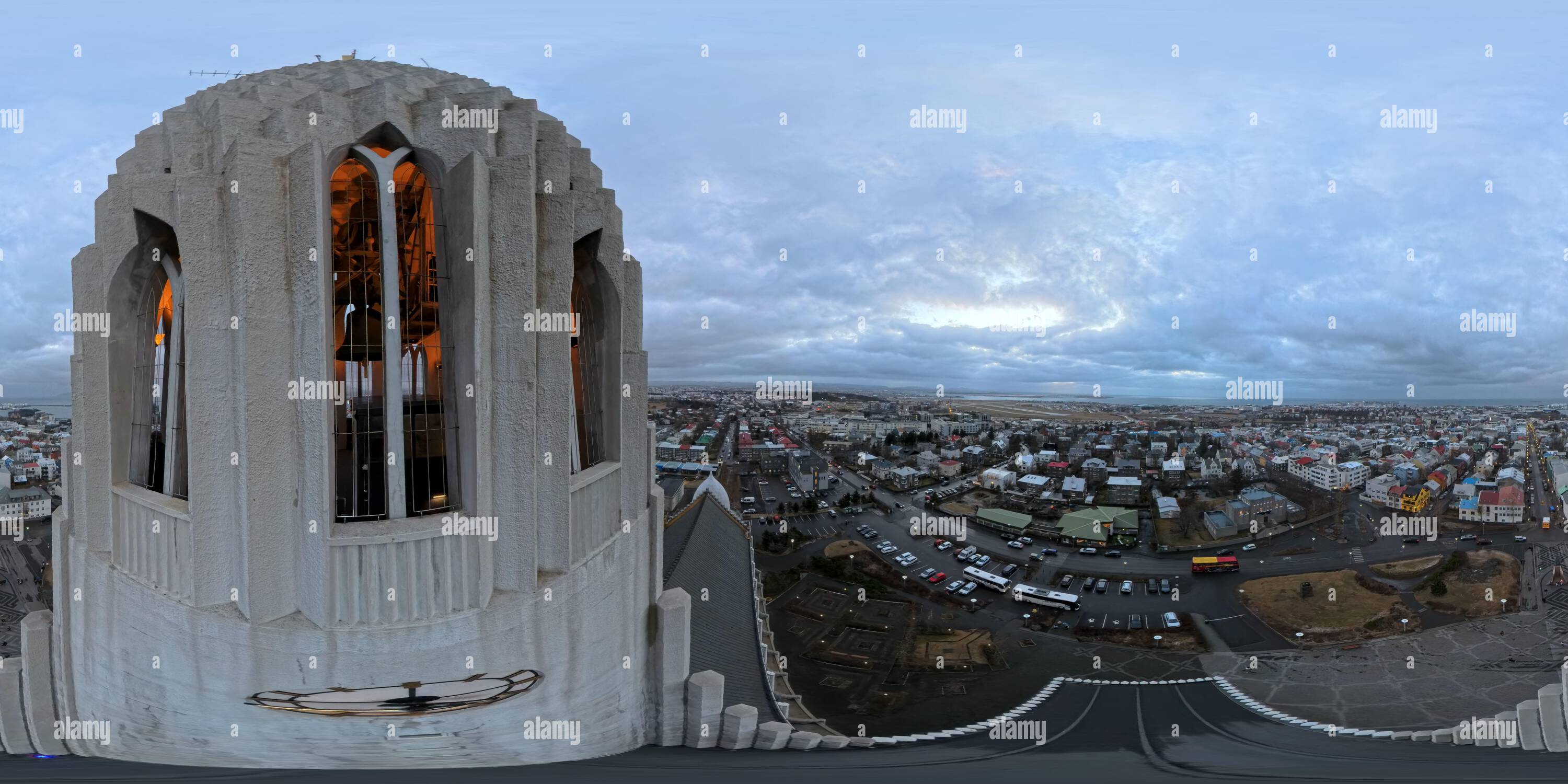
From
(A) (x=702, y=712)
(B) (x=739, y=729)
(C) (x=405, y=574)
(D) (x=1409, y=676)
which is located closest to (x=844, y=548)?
(D) (x=1409, y=676)

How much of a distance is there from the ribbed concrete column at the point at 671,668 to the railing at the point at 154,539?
578cm

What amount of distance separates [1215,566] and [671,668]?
6292 centimetres

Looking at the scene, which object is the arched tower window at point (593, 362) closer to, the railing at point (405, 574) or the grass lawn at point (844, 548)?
the railing at point (405, 574)

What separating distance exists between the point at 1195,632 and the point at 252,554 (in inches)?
2084

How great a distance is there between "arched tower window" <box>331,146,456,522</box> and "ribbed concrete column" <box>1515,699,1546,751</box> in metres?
14.4

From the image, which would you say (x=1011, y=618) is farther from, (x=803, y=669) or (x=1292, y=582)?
(x=1292, y=582)

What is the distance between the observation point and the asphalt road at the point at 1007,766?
663cm

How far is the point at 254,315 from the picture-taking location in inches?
249

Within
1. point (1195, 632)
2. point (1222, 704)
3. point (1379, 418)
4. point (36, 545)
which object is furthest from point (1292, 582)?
point (1379, 418)

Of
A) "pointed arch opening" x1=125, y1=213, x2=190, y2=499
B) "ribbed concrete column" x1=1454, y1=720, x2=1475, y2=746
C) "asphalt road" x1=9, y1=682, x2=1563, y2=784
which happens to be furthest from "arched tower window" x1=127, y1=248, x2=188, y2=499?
"ribbed concrete column" x1=1454, y1=720, x2=1475, y2=746

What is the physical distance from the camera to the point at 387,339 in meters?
6.92

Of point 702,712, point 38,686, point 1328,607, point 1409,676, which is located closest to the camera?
point 38,686

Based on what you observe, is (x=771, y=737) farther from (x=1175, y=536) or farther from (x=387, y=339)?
(x=1175, y=536)

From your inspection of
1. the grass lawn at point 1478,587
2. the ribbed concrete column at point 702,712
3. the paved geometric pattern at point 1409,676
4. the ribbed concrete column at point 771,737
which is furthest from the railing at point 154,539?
the grass lawn at point 1478,587
